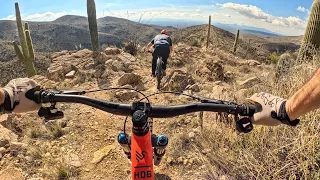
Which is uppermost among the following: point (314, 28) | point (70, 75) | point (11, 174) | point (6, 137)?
point (314, 28)

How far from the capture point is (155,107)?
4.22 ft

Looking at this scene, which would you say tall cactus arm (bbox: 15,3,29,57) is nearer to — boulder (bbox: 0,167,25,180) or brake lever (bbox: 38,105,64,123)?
boulder (bbox: 0,167,25,180)

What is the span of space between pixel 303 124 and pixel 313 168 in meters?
0.46

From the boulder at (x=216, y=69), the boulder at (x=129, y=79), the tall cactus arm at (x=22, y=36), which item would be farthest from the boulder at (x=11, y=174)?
the tall cactus arm at (x=22, y=36)

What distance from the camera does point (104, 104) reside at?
137 cm

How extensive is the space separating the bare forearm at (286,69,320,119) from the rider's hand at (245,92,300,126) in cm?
3

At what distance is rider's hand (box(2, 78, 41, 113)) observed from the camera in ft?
4.51

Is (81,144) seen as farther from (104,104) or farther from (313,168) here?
(313,168)

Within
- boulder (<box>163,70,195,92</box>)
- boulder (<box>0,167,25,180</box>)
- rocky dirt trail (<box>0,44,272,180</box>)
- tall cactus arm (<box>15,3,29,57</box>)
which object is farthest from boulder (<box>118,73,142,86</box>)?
tall cactus arm (<box>15,3,29,57</box>)

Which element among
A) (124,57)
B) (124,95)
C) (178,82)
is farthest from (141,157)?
(124,57)

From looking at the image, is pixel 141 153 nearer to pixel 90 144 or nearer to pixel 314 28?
pixel 90 144

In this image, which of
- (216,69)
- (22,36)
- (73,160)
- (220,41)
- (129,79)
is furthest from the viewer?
(220,41)

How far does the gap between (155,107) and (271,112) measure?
2.08ft

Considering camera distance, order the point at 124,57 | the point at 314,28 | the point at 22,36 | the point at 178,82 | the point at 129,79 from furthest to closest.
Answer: the point at 22,36 → the point at 124,57 → the point at 129,79 → the point at 178,82 → the point at 314,28
